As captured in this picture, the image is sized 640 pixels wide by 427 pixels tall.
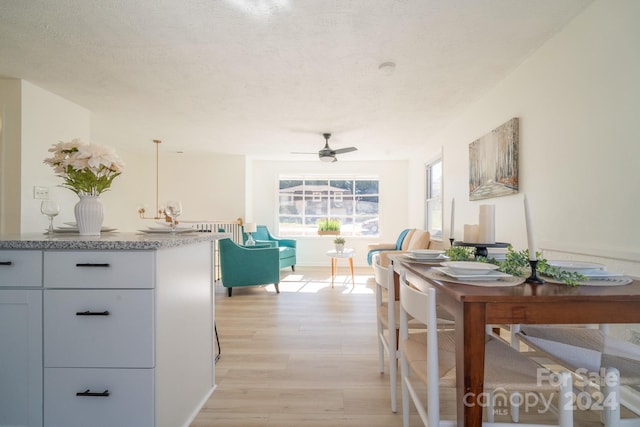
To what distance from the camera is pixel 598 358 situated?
1.12m

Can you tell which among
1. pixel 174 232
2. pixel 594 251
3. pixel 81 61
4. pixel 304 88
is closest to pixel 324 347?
pixel 174 232

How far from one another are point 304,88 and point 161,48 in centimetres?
126

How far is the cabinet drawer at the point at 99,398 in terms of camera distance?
1.26 m

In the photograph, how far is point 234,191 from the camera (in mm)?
6238

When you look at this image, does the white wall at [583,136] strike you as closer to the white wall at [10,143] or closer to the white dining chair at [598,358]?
the white dining chair at [598,358]

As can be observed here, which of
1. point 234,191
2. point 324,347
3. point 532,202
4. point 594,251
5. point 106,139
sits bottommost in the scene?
point 324,347

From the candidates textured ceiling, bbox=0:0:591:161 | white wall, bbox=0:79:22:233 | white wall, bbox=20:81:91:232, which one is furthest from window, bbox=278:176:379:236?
white wall, bbox=0:79:22:233

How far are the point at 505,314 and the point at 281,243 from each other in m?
5.08

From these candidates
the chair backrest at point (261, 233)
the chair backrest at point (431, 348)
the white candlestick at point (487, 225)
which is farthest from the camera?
the chair backrest at point (261, 233)

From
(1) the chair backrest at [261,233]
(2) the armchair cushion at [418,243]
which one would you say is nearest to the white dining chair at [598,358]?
(2) the armchair cushion at [418,243]

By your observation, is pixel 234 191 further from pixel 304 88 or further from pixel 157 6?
pixel 157 6

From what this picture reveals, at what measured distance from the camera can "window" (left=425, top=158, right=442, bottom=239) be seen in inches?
198

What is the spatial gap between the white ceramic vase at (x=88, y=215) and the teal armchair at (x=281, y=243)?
3692 millimetres

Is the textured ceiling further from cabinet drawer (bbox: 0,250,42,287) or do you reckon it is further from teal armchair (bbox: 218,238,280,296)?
teal armchair (bbox: 218,238,280,296)
